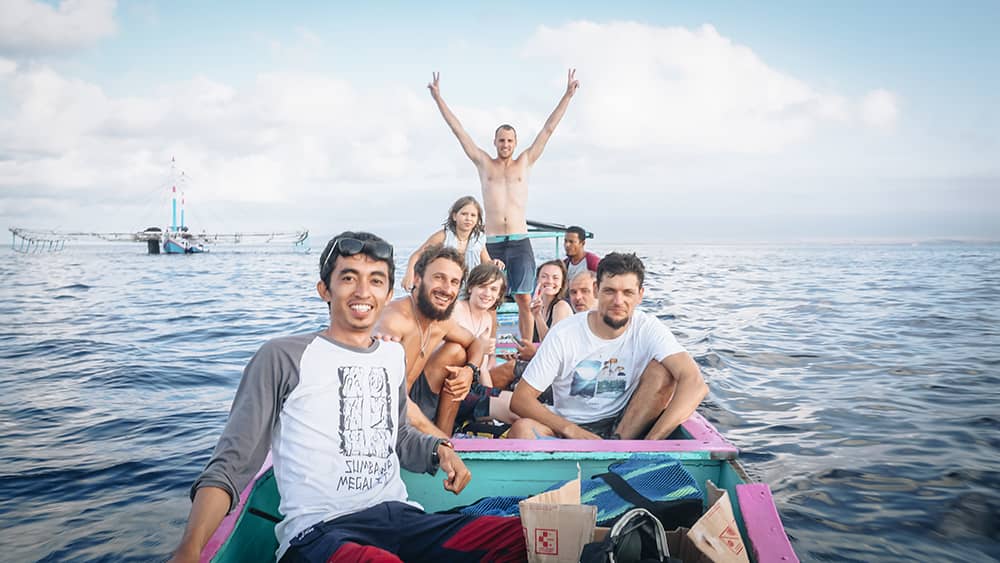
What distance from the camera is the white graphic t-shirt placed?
384cm

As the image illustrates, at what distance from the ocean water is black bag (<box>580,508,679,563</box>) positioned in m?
2.50

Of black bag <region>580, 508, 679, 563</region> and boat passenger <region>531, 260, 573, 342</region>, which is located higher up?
boat passenger <region>531, 260, 573, 342</region>

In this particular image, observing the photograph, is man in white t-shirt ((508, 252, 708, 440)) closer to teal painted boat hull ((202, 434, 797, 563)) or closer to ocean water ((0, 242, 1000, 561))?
teal painted boat hull ((202, 434, 797, 563))

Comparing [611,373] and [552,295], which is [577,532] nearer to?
[611,373]

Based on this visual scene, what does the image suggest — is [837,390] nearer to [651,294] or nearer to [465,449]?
[465,449]

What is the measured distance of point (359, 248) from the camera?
2.36 m

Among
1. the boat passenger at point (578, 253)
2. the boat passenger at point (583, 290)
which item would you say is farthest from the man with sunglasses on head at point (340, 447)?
the boat passenger at point (578, 253)

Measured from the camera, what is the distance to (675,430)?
3748 mm

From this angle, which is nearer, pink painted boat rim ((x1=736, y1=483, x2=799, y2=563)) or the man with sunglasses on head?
the man with sunglasses on head

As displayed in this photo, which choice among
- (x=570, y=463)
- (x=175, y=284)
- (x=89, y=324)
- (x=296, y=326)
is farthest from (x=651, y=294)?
(x=175, y=284)

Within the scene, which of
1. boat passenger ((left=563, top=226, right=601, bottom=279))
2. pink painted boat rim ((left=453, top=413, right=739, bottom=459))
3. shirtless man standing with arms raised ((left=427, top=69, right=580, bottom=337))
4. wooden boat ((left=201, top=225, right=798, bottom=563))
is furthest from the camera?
shirtless man standing with arms raised ((left=427, top=69, right=580, bottom=337))

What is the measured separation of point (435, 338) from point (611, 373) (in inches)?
50.2

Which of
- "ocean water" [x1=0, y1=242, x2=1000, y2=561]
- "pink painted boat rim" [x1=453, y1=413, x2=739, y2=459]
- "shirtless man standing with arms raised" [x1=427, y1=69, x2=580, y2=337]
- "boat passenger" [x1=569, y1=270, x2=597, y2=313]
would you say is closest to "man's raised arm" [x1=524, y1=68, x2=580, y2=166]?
→ "shirtless man standing with arms raised" [x1=427, y1=69, x2=580, y2=337]

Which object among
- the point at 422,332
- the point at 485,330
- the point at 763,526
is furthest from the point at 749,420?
the point at 763,526
